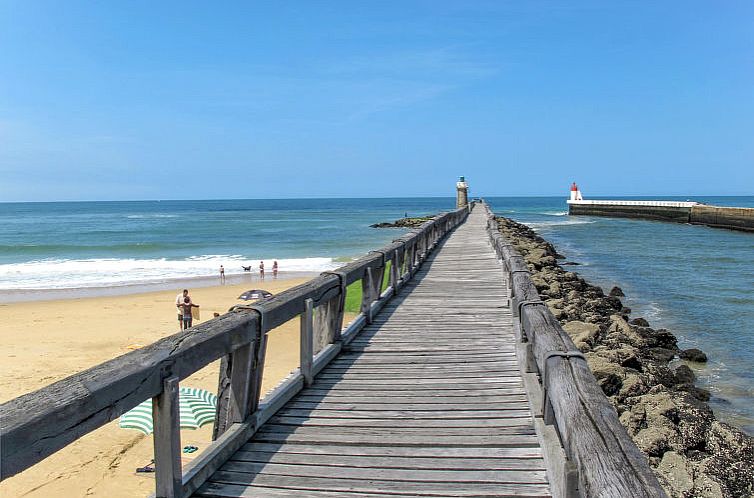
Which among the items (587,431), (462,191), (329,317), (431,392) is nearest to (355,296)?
(329,317)

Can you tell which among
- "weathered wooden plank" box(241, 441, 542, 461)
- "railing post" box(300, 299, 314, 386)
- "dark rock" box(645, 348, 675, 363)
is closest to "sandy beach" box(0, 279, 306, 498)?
"railing post" box(300, 299, 314, 386)

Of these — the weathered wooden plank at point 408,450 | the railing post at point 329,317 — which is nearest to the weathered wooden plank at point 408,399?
the weathered wooden plank at point 408,450

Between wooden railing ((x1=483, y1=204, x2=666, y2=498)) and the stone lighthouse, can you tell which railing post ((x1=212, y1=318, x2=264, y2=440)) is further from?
the stone lighthouse

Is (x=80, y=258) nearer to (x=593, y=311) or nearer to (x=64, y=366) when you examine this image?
(x=64, y=366)

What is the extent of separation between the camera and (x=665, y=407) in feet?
26.0

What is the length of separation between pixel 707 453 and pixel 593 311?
8.49 m

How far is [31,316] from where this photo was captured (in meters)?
20.4

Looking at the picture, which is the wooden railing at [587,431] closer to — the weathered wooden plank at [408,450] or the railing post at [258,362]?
the weathered wooden plank at [408,450]

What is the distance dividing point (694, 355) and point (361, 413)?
10.1 meters

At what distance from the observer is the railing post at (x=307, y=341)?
559 centimetres

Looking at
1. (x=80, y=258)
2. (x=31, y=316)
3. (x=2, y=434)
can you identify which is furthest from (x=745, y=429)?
(x=80, y=258)

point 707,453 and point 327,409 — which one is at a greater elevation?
point 327,409

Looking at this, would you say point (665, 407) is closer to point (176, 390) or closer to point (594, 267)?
point (176, 390)

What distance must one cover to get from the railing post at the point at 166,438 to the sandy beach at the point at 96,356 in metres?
4.86
